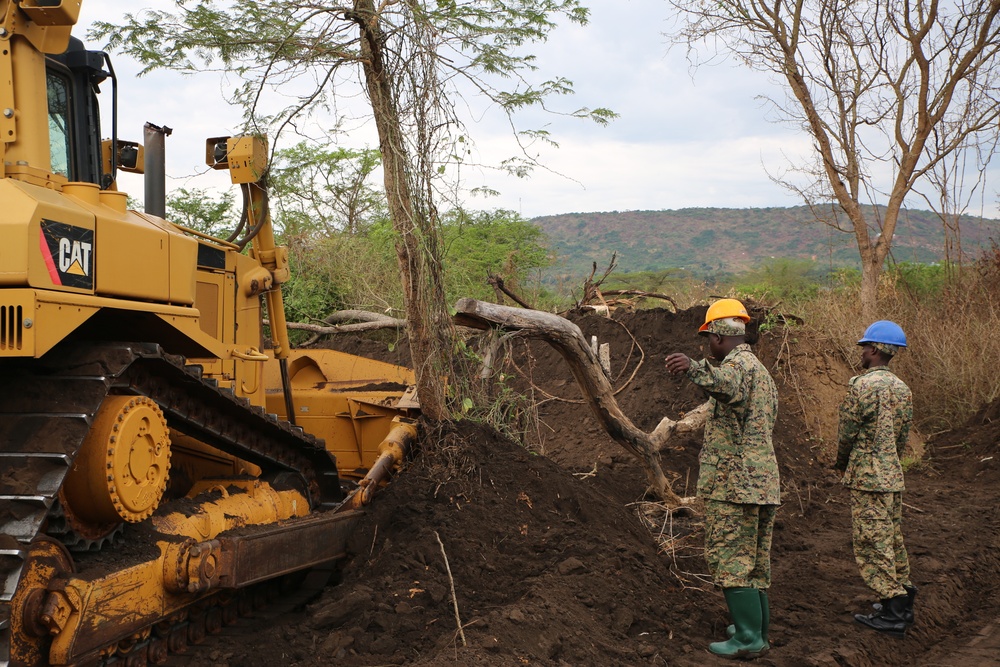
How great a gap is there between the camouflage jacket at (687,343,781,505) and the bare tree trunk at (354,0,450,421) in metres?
2.15

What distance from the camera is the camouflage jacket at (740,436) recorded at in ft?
16.5

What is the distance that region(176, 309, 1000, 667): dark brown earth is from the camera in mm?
4902

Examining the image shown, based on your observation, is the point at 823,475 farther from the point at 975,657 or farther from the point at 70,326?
the point at 70,326

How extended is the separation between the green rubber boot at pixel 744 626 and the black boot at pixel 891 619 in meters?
0.99

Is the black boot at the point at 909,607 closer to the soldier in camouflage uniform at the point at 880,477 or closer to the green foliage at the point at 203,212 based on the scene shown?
the soldier in camouflage uniform at the point at 880,477

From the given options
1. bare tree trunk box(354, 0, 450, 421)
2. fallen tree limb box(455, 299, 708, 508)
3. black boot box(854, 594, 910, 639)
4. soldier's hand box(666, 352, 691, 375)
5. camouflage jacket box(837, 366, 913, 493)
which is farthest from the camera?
fallen tree limb box(455, 299, 708, 508)

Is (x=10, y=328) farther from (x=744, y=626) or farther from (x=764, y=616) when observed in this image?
(x=764, y=616)

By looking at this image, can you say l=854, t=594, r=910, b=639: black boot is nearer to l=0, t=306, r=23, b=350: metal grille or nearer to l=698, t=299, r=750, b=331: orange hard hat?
l=698, t=299, r=750, b=331: orange hard hat

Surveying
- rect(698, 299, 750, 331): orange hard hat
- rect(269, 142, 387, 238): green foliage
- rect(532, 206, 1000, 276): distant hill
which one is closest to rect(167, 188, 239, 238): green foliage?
rect(269, 142, 387, 238): green foliage

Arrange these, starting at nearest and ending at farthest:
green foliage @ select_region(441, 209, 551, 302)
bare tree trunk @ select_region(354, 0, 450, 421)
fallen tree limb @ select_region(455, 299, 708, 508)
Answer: bare tree trunk @ select_region(354, 0, 450, 421) → fallen tree limb @ select_region(455, 299, 708, 508) → green foliage @ select_region(441, 209, 551, 302)

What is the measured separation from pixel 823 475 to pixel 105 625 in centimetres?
817

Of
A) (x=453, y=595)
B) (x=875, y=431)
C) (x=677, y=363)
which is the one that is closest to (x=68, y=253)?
(x=453, y=595)

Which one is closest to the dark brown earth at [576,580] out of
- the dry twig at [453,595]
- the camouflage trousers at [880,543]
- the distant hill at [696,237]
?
the dry twig at [453,595]

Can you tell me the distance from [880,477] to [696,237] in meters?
73.9
